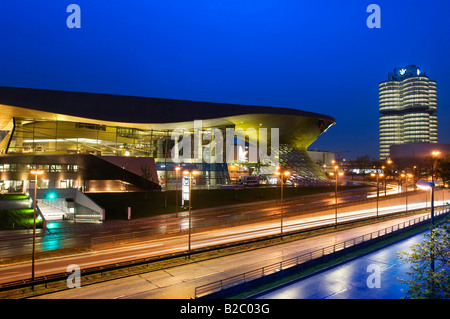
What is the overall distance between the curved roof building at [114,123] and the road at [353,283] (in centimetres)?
3674

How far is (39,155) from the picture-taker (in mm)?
42719

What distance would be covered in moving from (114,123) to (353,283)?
45.4m

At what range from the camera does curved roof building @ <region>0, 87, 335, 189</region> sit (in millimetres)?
44831

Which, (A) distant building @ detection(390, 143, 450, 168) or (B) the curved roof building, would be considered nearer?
(B) the curved roof building

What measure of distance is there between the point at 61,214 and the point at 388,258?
1195 inches

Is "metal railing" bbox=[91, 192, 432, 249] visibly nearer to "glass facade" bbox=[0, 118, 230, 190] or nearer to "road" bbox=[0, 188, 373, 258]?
"road" bbox=[0, 188, 373, 258]

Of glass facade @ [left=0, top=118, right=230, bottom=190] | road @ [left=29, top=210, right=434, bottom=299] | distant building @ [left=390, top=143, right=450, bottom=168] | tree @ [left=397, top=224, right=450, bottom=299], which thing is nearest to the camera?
tree @ [left=397, top=224, right=450, bottom=299]

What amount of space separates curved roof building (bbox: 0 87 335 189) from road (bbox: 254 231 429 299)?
3674cm

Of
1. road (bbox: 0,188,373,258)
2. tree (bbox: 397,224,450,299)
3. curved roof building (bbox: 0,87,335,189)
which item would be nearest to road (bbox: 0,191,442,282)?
road (bbox: 0,188,373,258)

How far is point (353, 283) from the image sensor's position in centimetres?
1402

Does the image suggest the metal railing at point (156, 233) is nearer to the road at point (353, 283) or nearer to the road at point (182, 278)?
the road at point (182, 278)

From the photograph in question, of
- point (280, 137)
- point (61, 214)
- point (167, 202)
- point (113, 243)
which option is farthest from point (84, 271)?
point (280, 137)

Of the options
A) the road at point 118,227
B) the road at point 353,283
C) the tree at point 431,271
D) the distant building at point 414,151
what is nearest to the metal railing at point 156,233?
the road at point 118,227

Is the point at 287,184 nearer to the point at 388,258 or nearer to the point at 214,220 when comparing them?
the point at 214,220
